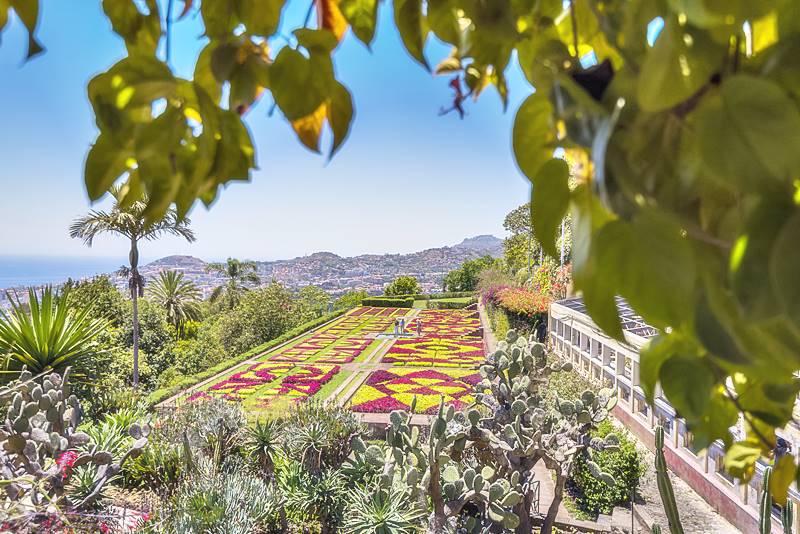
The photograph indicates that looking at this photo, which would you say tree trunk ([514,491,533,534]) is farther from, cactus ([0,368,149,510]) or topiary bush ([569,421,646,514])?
cactus ([0,368,149,510])

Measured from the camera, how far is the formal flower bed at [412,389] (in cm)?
960

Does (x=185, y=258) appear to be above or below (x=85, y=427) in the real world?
above

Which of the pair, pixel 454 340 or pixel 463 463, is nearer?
pixel 463 463

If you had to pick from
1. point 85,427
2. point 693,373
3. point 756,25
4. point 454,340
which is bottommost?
point 454,340

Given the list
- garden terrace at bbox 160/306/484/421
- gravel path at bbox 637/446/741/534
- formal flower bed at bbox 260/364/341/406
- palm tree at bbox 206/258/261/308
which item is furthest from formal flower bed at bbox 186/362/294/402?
palm tree at bbox 206/258/261/308

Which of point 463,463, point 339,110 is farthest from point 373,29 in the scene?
point 463,463

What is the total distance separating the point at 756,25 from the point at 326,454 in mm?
5673

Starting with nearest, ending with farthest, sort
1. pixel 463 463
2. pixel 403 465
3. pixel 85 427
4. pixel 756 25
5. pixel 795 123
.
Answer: pixel 795 123
pixel 756 25
pixel 403 465
pixel 463 463
pixel 85 427

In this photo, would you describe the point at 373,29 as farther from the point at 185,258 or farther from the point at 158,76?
the point at 185,258

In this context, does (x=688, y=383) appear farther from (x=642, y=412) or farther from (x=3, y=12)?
Answer: (x=642, y=412)

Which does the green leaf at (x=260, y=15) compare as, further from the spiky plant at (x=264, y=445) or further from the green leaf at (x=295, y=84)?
the spiky plant at (x=264, y=445)

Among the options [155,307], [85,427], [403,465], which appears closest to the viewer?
[403,465]

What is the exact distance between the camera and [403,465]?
3568 millimetres

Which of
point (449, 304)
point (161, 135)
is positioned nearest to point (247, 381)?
point (161, 135)
